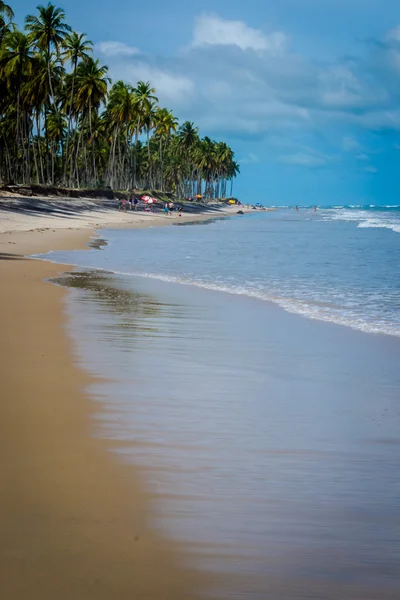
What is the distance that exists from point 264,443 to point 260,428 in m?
0.32

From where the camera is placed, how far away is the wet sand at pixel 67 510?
2.55 meters

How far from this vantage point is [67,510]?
3156 mm

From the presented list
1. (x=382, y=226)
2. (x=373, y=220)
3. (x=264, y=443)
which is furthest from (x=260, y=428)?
(x=373, y=220)

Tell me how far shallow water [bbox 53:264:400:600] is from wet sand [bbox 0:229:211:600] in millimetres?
132

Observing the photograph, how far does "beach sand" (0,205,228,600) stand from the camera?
8.36 ft

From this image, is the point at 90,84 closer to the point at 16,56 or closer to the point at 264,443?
the point at 16,56

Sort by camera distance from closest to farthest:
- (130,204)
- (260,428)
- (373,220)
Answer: (260,428), (130,204), (373,220)

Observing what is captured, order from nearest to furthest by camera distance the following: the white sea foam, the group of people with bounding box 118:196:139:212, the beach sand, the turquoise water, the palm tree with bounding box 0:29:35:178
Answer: the beach sand
the turquoise water
the palm tree with bounding box 0:29:35:178
the white sea foam
the group of people with bounding box 118:196:139:212

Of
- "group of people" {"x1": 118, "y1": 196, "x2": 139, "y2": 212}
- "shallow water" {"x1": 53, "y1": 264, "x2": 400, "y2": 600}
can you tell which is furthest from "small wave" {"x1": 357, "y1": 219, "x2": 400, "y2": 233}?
Result: "shallow water" {"x1": 53, "y1": 264, "x2": 400, "y2": 600}

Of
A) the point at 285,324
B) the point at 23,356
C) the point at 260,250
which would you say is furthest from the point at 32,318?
the point at 260,250

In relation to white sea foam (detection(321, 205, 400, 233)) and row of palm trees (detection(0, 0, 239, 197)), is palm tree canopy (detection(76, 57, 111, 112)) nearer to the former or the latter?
row of palm trees (detection(0, 0, 239, 197))

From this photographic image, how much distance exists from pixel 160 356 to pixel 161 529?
3968 mm

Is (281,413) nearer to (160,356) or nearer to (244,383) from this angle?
(244,383)

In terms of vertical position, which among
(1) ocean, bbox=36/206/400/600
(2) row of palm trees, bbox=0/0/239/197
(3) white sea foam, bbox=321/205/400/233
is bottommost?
(3) white sea foam, bbox=321/205/400/233
